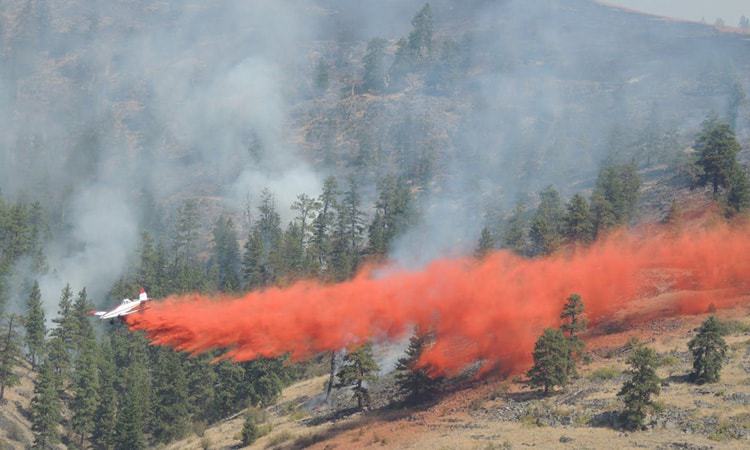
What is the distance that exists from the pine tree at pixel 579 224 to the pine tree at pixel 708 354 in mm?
30093

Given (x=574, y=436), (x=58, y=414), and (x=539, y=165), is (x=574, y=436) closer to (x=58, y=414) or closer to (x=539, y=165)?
(x=58, y=414)

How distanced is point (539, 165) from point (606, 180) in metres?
51.3

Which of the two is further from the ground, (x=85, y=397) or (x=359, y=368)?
(x=359, y=368)

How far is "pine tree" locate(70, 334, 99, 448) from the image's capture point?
292 ft

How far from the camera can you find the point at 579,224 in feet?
268

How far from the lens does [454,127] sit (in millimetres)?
174125

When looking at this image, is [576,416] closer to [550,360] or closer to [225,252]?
[550,360]

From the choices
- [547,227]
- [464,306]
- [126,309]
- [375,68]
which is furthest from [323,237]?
[375,68]

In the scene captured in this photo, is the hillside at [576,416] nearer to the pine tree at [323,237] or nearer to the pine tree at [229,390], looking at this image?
the pine tree at [229,390]

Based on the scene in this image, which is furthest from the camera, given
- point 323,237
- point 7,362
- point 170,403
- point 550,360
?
point 323,237

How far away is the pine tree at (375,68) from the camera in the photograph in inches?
7515

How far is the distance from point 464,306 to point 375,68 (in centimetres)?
13191

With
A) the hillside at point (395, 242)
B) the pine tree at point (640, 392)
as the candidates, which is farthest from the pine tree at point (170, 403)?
the pine tree at point (640, 392)

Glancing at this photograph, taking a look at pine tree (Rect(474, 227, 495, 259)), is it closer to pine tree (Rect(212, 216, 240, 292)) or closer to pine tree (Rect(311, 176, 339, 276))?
pine tree (Rect(311, 176, 339, 276))
